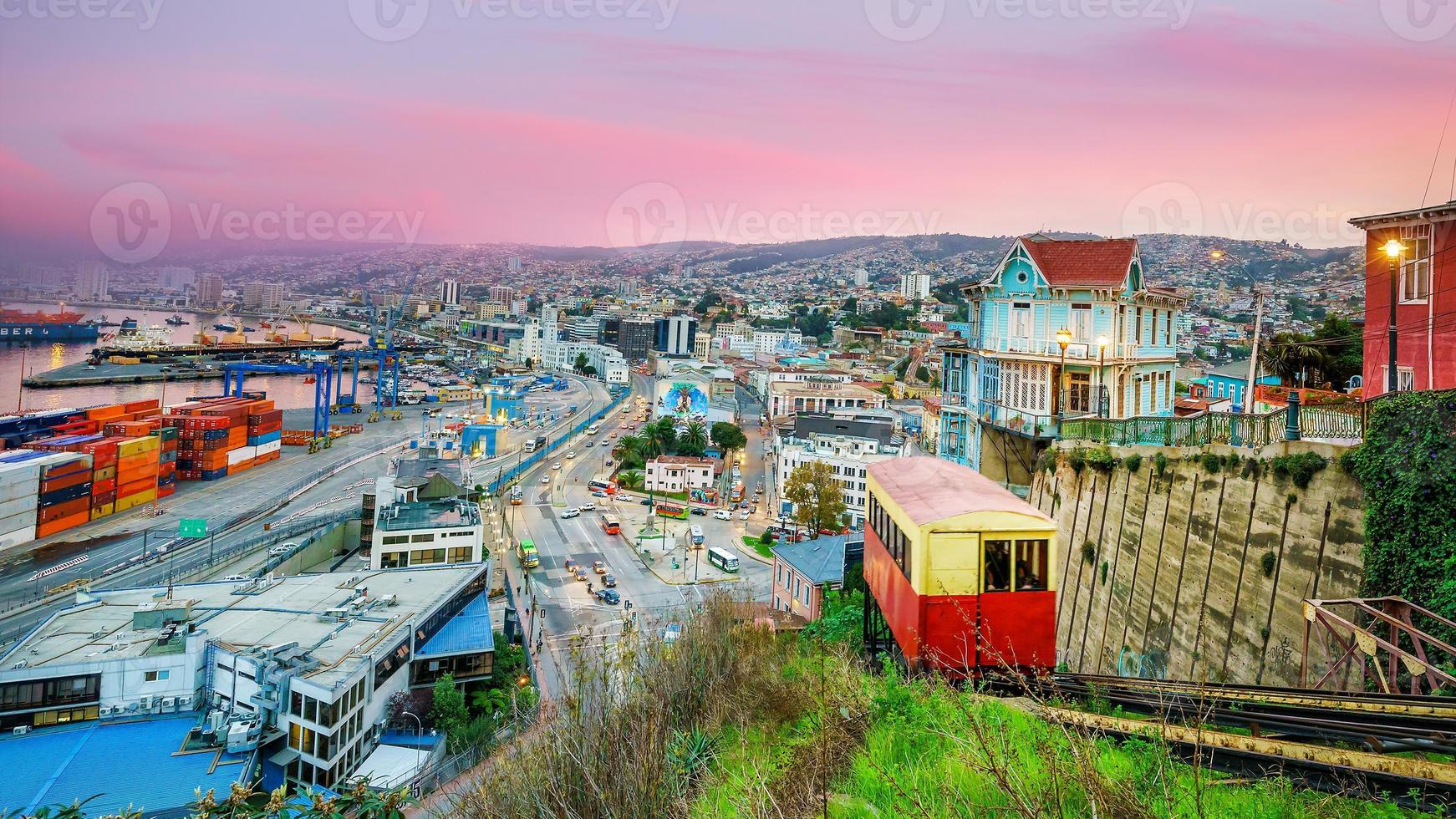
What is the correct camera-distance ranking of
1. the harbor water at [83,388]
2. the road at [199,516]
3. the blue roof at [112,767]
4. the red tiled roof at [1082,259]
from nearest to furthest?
the blue roof at [112,767] < the red tiled roof at [1082,259] < the road at [199,516] < the harbor water at [83,388]

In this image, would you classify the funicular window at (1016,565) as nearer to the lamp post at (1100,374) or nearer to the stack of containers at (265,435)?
the lamp post at (1100,374)

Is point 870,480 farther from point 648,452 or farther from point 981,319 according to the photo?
point 648,452

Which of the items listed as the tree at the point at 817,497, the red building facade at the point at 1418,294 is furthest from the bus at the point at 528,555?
the red building facade at the point at 1418,294

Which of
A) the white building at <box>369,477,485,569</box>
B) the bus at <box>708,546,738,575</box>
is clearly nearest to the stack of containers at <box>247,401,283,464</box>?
the white building at <box>369,477,485,569</box>

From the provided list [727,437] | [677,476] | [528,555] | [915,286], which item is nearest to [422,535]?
[528,555]

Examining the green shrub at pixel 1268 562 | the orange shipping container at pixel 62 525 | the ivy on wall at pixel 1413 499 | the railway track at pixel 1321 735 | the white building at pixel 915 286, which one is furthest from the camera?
the white building at pixel 915 286

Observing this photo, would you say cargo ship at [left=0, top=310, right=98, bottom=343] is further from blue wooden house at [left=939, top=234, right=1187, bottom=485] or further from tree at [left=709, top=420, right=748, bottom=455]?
blue wooden house at [left=939, top=234, right=1187, bottom=485]
